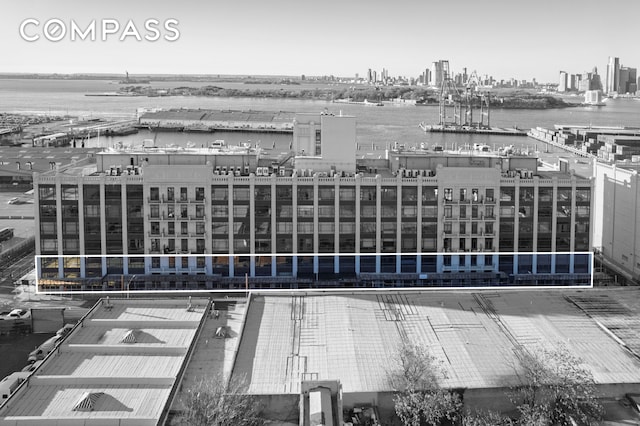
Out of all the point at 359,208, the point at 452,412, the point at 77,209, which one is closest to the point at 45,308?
the point at 77,209

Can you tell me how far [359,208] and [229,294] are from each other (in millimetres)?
1761

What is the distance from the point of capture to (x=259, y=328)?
6676 mm

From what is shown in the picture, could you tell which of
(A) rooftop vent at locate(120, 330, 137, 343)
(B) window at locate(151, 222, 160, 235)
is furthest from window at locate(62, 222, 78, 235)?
(A) rooftop vent at locate(120, 330, 137, 343)

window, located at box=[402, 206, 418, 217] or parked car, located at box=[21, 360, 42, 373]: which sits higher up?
window, located at box=[402, 206, 418, 217]

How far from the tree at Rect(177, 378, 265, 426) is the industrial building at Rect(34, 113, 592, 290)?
3598mm

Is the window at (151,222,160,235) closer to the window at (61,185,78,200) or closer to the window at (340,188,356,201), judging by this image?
the window at (61,185,78,200)

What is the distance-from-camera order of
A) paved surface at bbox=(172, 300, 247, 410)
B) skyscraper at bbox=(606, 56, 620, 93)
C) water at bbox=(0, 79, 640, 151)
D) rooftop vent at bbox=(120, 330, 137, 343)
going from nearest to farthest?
paved surface at bbox=(172, 300, 247, 410)
rooftop vent at bbox=(120, 330, 137, 343)
water at bbox=(0, 79, 640, 151)
skyscraper at bbox=(606, 56, 620, 93)

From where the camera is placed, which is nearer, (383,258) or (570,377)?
(570,377)

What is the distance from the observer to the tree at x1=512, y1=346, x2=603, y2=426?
517 centimetres

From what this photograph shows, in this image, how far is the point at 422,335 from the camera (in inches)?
257

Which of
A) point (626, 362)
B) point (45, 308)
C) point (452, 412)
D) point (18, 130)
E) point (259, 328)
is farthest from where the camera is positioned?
point (18, 130)

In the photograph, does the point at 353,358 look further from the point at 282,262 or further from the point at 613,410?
the point at 282,262

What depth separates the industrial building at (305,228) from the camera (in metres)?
8.88

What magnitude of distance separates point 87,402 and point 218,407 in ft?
2.87
